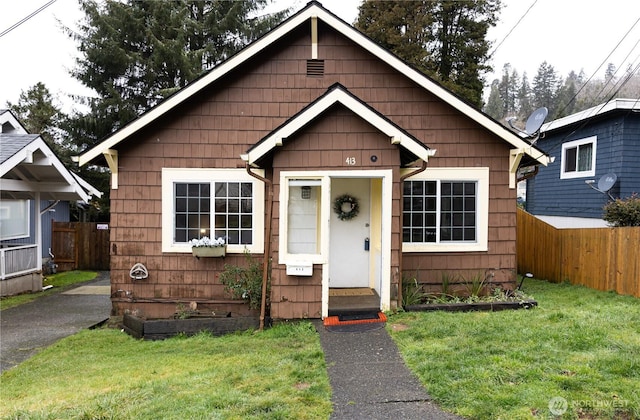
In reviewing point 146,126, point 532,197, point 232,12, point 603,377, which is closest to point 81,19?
point 232,12

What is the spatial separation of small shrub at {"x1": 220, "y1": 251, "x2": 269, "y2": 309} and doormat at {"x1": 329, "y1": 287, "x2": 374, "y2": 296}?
139 cm

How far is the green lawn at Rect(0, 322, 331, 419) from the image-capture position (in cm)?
388

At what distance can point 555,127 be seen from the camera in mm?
14406

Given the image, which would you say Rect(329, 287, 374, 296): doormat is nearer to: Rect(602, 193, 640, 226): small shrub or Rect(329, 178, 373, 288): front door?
Rect(329, 178, 373, 288): front door

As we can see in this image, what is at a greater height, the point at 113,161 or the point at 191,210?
the point at 113,161

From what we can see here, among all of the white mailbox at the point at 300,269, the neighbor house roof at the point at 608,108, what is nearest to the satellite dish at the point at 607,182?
the neighbor house roof at the point at 608,108

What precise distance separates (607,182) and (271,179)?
971cm

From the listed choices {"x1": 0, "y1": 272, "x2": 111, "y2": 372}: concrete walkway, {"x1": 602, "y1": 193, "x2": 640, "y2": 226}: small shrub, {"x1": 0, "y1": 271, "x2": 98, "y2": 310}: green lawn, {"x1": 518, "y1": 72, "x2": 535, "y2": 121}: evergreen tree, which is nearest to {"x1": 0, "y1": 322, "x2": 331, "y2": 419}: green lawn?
{"x1": 0, "y1": 272, "x2": 111, "y2": 372}: concrete walkway

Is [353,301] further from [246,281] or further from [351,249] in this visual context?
[246,281]

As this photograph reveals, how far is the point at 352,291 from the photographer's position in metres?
7.98

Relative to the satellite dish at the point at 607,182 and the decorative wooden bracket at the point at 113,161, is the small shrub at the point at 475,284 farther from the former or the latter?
the decorative wooden bracket at the point at 113,161

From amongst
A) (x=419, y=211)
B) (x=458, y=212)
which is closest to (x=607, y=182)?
(x=458, y=212)

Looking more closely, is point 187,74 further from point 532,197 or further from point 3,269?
point 532,197

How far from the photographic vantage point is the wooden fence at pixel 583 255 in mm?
8086
